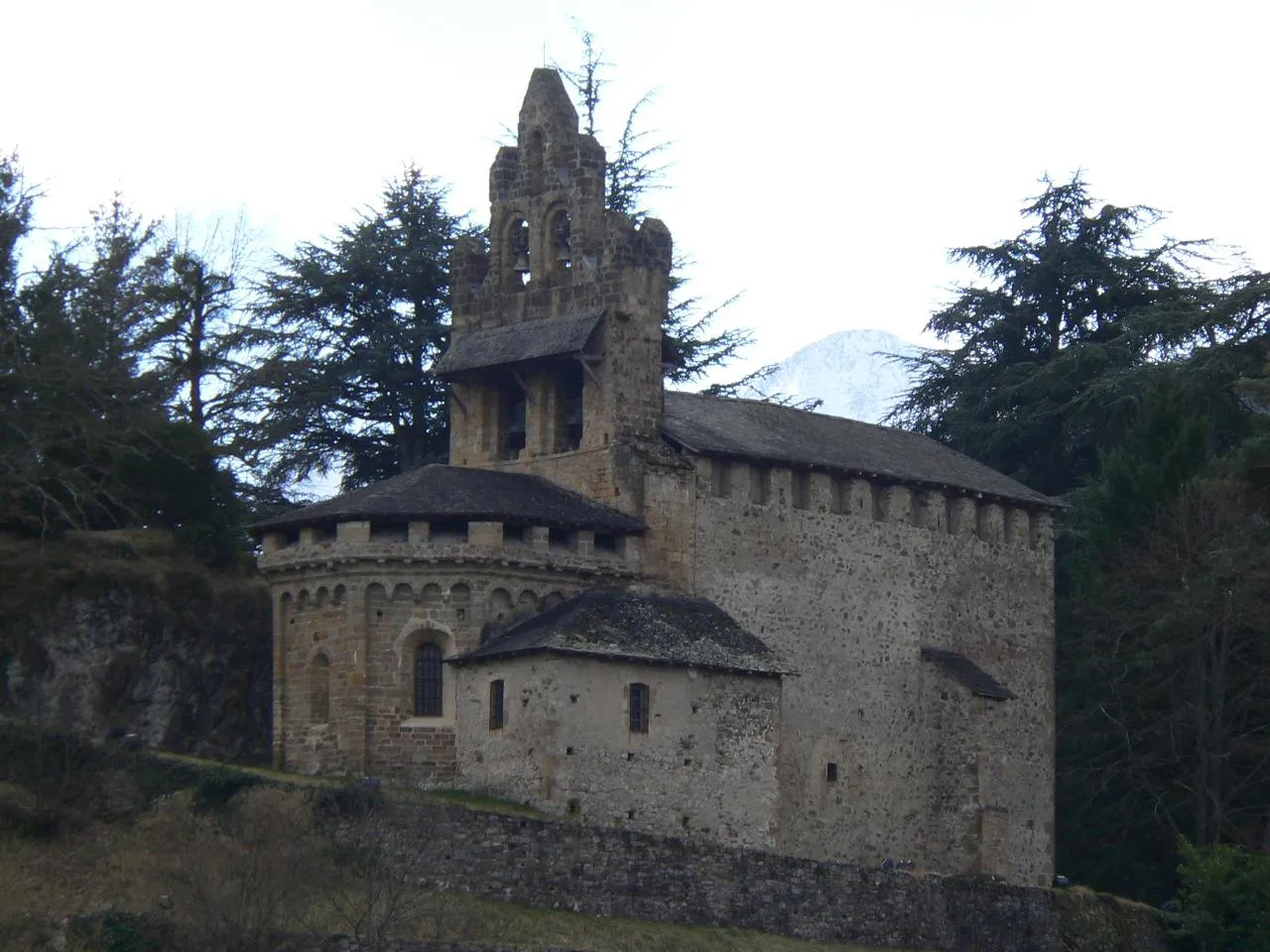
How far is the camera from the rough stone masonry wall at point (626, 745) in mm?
54406

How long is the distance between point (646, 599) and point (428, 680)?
4770mm

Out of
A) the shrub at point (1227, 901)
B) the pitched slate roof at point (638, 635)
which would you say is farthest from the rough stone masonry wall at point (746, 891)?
the pitched slate roof at point (638, 635)

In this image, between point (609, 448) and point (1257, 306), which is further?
point (1257, 306)

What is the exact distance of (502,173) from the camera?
2547 inches

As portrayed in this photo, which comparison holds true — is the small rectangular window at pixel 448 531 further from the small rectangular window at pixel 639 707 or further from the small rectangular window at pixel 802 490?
the small rectangular window at pixel 802 490

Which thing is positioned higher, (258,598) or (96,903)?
(258,598)

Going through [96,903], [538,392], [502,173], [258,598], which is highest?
[502,173]

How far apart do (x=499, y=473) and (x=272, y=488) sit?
1417cm

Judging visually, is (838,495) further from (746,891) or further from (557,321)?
(746,891)

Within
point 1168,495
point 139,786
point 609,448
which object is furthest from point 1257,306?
point 139,786

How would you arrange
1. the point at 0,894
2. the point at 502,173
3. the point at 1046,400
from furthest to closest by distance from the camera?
the point at 1046,400
the point at 502,173
the point at 0,894

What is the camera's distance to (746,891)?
53.0 m

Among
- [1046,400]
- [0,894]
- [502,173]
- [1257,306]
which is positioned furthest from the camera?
[1046,400]

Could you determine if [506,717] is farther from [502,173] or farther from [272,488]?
[272,488]
